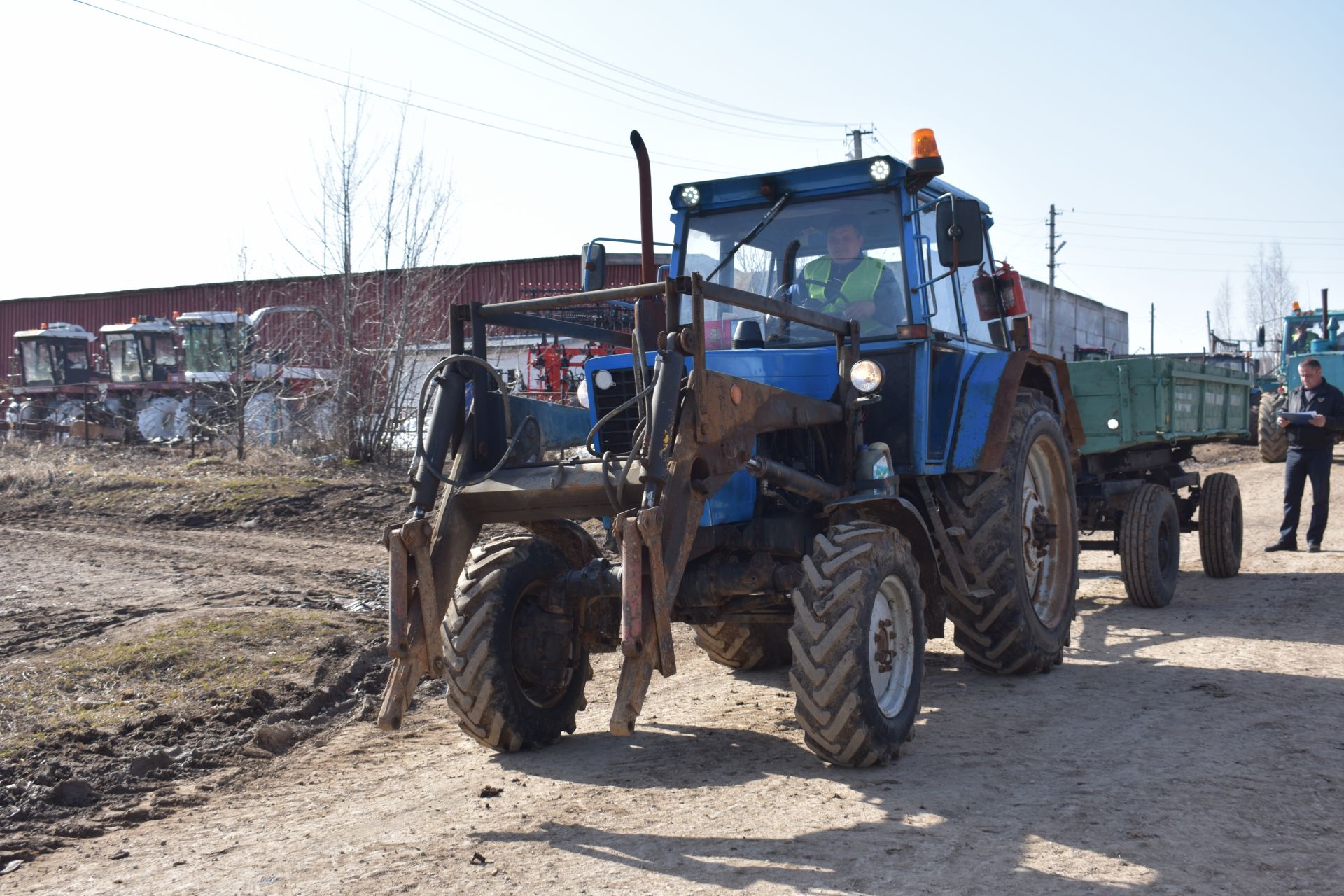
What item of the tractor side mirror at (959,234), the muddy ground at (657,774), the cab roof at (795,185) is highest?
the cab roof at (795,185)

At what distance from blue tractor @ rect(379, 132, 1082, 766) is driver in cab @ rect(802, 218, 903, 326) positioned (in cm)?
1

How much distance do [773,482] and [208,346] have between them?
2124 centimetres

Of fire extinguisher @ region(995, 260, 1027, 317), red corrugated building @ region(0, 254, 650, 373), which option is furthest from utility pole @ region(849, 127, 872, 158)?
fire extinguisher @ region(995, 260, 1027, 317)

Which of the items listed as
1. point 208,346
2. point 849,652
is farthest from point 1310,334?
point 849,652

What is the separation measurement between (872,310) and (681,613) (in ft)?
6.25

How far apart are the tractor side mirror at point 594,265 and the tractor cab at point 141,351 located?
2386cm

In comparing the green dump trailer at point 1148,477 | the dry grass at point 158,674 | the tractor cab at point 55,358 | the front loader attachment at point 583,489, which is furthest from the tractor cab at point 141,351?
the front loader attachment at point 583,489

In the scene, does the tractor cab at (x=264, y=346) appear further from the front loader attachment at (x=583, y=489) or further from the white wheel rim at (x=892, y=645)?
the white wheel rim at (x=892, y=645)

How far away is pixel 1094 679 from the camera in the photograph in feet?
21.2

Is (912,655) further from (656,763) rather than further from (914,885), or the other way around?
(914,885)

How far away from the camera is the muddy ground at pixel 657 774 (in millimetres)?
3768

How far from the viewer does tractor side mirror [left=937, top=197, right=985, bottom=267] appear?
571 centimetres

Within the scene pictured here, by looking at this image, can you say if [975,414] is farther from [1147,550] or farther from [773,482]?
[1147,550]

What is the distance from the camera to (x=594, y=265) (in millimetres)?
6184
